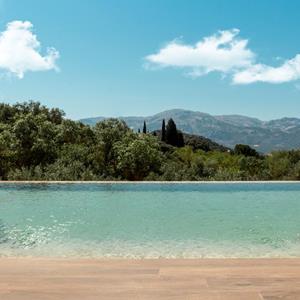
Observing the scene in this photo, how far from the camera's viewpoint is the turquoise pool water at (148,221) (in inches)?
201

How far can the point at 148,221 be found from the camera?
7426 mm

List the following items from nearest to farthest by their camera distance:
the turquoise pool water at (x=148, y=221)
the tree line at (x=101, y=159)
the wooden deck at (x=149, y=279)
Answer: the wooden deck at (x=149, y=279) < the turquoise pool water at (x=148, y=221) < the tree line at (x=101, y=159)

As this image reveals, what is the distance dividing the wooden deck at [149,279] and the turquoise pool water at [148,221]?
1.44 m

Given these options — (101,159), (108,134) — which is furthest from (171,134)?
(101,159)

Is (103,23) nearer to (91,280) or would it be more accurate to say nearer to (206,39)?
(206,39)

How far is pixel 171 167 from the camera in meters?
16.3

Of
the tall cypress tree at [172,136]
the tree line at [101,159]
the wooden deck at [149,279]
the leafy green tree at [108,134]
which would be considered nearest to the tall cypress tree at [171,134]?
the tall cypress tree at [172,136]

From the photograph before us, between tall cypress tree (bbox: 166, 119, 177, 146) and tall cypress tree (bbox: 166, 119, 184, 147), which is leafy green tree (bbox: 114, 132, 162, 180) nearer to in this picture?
tall cypress tree (bbox: 166, 119, 184, 147)

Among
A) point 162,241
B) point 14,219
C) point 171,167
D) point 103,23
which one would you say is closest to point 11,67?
point 103,23

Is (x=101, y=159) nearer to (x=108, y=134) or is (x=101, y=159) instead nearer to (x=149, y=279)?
(x=108, y=134)

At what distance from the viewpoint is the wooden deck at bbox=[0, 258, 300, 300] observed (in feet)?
8.64

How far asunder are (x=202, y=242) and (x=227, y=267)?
7.68ft

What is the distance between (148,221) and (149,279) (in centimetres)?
452

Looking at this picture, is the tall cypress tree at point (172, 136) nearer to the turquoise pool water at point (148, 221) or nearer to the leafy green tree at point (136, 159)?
the leafy green tree at point (136, 159)
